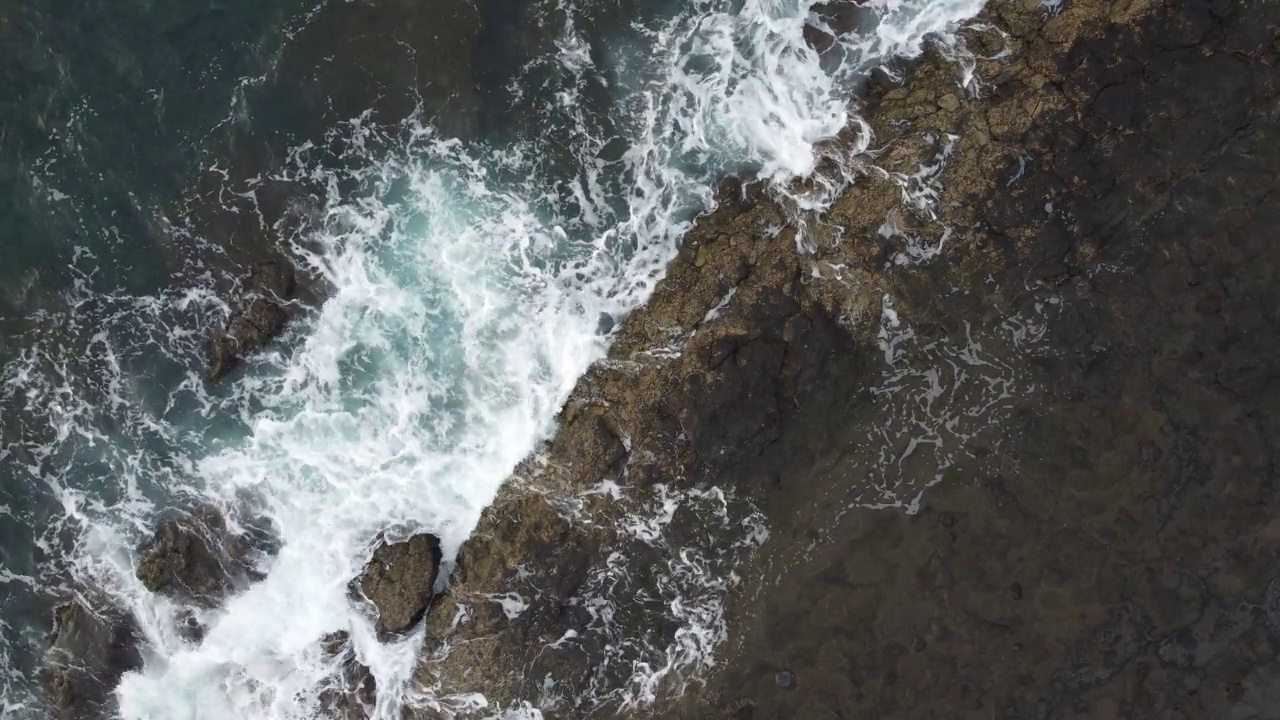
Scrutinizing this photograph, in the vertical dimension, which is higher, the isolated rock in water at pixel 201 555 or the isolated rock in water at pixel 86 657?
the isolated rock in water at pixel 201 555

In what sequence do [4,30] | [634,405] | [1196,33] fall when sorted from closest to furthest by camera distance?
[1196,33] < [634,405] < [4,30]

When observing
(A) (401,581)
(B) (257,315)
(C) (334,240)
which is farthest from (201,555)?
(C) (334,240)

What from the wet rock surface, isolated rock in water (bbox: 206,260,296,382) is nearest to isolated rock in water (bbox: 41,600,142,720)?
isolated rock in water (bbox: 206,260,296,382)

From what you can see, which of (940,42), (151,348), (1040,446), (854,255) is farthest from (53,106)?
(1040,446)

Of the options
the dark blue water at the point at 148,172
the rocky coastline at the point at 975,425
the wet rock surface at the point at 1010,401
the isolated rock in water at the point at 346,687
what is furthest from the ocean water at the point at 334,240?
the wet rock surface at the point at 1010,401

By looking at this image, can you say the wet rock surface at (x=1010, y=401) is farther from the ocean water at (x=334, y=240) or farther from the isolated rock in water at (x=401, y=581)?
the isolated rock in water at (x=401, y=581)

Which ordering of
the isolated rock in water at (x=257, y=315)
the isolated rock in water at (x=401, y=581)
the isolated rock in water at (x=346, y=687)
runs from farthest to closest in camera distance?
1. the isolated rock in water at (x=346, y=687)
2. the isolated rock in water at (x=257, y=315)
3. the isolated rock in water at (x=401, y=581)

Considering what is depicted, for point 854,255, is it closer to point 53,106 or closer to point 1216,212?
point 1216,212

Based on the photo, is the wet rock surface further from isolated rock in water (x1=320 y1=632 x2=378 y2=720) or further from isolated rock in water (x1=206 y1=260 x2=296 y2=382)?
isolated rock in water (x1=206 y1=260 x2=296 y2=382)
